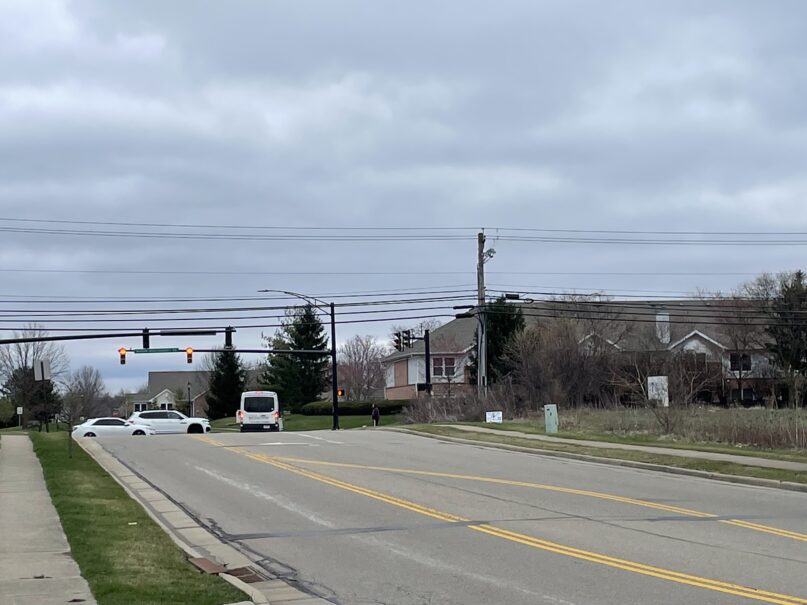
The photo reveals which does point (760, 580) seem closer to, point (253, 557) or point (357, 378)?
point (253, 557)

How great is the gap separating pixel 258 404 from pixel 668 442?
2886 cm

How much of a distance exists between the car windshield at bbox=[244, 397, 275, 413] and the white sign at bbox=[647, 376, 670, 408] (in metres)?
23.5

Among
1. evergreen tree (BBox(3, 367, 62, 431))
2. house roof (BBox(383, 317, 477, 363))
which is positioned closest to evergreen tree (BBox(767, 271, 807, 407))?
house roof (BBox(383, 317, 477, 363))

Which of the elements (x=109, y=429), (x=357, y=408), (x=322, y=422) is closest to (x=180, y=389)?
(x=357, y=408)

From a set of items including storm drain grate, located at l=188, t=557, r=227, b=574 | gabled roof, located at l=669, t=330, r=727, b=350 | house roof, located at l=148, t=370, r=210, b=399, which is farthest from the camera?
house roof, located at l=148, t=370, r=210, b=399

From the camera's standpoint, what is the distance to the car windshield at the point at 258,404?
50.4 metres

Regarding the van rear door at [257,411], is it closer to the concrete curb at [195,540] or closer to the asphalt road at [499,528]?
the asphalt road at [499,528]

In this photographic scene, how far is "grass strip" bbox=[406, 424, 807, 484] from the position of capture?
18.3 m

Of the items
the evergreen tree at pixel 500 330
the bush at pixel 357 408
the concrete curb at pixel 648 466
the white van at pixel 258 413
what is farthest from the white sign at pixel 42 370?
the bush at pixel 357 408

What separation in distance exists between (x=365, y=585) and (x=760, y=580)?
158 inches

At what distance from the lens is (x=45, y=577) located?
9094 millimetres

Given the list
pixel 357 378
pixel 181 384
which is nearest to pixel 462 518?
pixel 357 378

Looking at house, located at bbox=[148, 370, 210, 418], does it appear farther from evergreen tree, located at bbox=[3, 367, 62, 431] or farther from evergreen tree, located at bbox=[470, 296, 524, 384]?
evergreen tree, located at bbox=[470, 296, 524, 384]

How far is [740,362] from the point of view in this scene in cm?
6850
